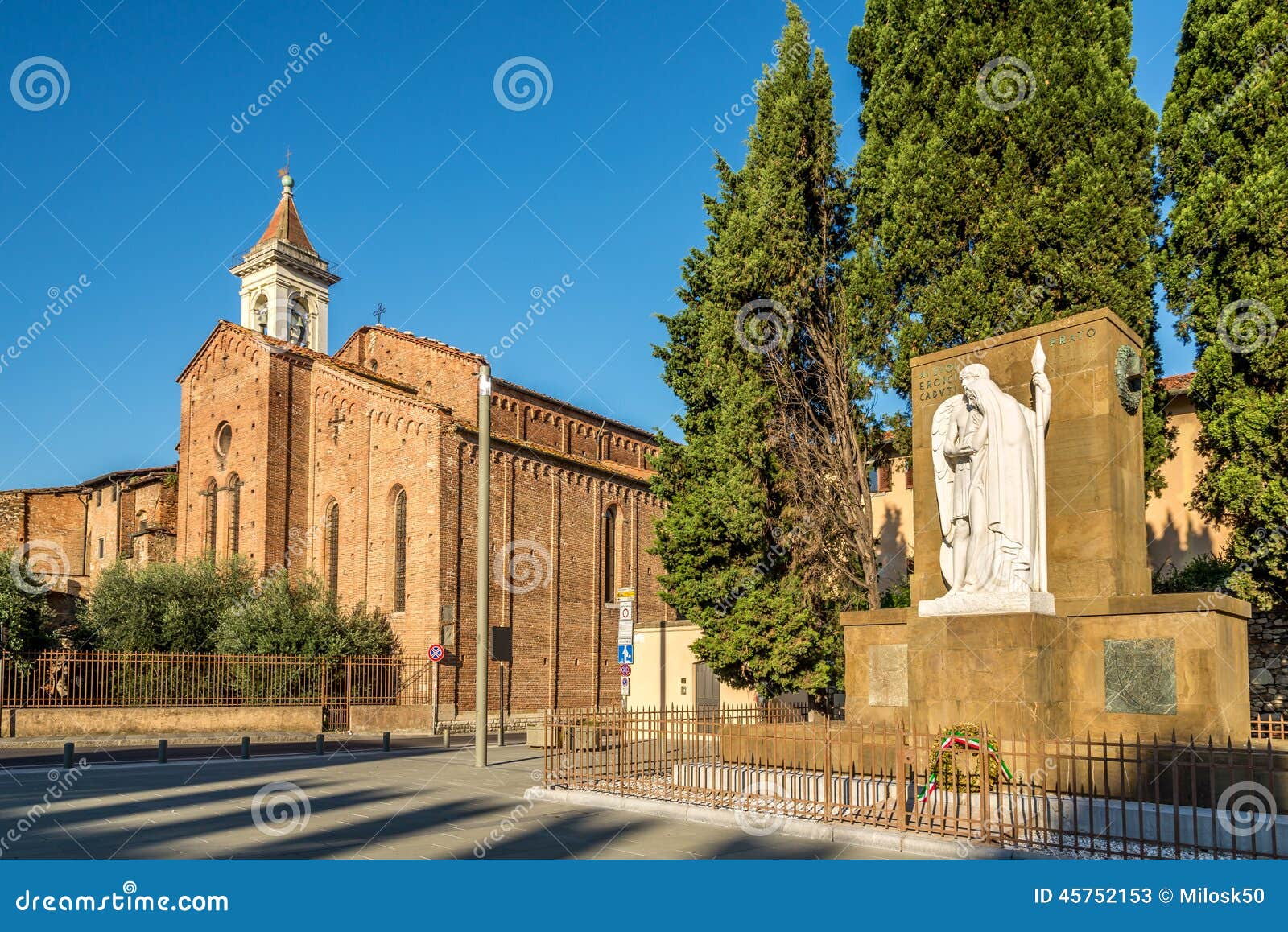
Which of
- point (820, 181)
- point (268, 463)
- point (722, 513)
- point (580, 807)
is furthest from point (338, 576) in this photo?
point (580, 807)

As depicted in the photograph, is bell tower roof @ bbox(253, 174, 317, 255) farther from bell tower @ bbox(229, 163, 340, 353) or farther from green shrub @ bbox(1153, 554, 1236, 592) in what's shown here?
green shrub @ bbox(1153, 554, 1236, 592)

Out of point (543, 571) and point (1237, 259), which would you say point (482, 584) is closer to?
point (1237, 259)

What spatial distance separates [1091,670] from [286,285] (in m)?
47.8

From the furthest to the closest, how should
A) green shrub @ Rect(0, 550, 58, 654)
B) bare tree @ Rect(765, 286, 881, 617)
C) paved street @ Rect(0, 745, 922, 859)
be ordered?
1. green shrub @ Rect(0, 550, 58, 654)
2. bare tree @ Rect(765, 286, 881, 617)
3. paved street @ Rect(0, 745, 922, 859)

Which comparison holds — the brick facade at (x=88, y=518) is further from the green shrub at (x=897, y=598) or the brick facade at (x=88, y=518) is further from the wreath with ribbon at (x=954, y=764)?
the wreath with ribbon at (x=954, y=764)

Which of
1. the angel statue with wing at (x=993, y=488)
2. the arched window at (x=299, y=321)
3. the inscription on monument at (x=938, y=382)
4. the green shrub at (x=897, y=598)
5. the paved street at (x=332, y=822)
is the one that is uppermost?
the arched window at (x=299, y=321)

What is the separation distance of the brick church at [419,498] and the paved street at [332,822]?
1685 cm

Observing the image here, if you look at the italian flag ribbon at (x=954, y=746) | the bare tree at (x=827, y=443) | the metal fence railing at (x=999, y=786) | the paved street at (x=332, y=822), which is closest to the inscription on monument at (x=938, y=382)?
the metal fence railing at (x=999, y=786)

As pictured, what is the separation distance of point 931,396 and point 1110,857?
6.40 meters

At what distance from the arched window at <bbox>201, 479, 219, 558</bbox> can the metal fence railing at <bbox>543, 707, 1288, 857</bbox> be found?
3066 cm

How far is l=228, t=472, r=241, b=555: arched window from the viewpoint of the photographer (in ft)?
126

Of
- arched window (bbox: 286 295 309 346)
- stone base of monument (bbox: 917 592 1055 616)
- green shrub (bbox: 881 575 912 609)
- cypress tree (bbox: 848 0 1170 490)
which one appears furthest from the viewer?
arched window (bbox: 286 295 309 346)

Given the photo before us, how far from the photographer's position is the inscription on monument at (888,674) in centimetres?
1260

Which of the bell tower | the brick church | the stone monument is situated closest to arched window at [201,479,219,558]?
the brick church
